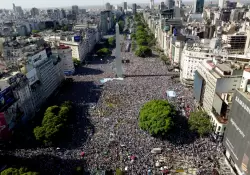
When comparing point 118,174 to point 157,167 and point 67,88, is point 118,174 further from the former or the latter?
point 67,88

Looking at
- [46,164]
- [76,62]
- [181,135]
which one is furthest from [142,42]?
[46,164]

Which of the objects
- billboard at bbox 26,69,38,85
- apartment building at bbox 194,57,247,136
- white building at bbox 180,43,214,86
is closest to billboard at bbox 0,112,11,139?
billboard at bbox 26,69,38,85

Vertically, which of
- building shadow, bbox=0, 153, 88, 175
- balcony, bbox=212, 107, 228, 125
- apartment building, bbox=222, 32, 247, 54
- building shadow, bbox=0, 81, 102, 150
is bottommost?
building shadow, bbox=0, 153, 88, 175

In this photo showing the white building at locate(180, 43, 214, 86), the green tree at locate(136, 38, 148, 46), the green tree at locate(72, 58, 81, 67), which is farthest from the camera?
the green tree at locate(136, 38, 148, 46)

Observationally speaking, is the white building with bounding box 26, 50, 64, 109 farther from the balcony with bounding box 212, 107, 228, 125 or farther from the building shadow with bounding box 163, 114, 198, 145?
the balcony with bounding box 212, 107, 228, 125

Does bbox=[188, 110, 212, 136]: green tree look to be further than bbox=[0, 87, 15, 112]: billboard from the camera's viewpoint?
No

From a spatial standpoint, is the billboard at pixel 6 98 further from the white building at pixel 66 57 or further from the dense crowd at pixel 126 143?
the white building at pixel 66 57

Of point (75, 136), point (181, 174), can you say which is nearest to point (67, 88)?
point (75, 136)
